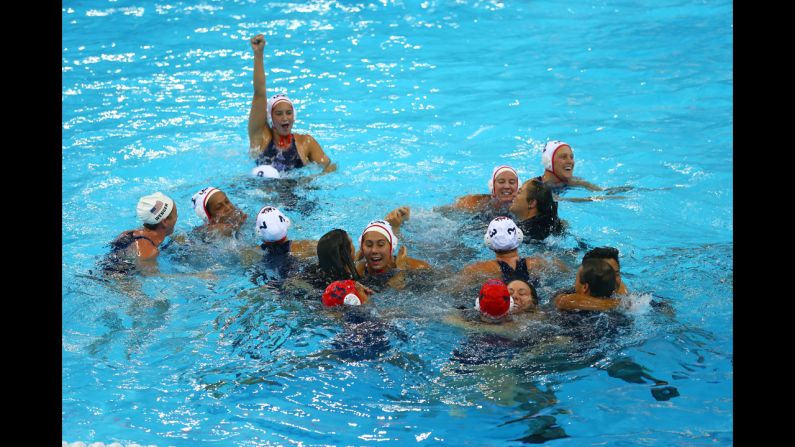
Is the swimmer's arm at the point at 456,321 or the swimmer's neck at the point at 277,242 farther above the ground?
the swimmer's neck at the point at 277,242

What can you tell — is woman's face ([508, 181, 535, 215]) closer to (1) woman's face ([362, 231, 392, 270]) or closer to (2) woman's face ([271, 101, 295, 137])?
(1) woman's face ([362, 231, 392, 270])

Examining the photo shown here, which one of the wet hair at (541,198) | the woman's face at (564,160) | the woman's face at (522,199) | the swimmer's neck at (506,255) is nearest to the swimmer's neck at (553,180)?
the woman's face at (564,160)

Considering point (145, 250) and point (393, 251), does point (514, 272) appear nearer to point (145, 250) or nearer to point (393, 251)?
point (393, 251)

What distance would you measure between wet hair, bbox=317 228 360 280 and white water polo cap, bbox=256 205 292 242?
0.88m

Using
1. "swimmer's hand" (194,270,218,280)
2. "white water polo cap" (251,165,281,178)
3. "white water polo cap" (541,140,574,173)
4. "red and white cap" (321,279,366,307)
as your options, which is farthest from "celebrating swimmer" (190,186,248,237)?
"white water polo cap" (541,140,574,173)

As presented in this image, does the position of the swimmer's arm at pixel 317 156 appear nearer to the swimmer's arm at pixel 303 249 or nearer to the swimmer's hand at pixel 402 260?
the swimmer's arm at pixel 303 249

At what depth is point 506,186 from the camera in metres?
8.80

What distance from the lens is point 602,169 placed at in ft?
34.8

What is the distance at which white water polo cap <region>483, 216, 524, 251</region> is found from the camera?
7.25 metres

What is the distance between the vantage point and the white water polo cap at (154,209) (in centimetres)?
790

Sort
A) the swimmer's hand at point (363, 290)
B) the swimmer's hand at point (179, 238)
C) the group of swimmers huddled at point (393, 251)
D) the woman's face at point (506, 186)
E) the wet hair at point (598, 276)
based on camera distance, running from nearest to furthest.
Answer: the wet hair at point (598, 276)
the group of swimmers huddled at point (393, 251)
the swimmer's hand at point (363, 290)
the swimmer's hand at point (179, 238)
the woman's face at point (506, 186)

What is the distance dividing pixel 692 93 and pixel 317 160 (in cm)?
618
